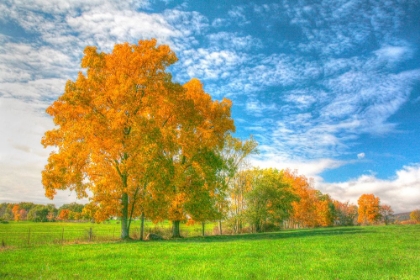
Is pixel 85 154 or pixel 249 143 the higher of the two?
pixel 249 143

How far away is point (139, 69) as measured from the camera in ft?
93.2

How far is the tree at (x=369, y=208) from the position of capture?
91312mm

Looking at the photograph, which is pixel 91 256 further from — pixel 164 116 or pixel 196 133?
pixel 196 133

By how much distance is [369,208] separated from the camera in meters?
91.1

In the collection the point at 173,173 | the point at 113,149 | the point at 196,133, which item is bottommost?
the point at 173,173

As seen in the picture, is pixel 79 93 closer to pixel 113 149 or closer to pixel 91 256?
pixel 113 149

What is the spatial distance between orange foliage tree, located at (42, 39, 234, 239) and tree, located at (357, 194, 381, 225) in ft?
263

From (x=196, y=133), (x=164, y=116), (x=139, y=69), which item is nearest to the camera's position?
(x=139, y=69)

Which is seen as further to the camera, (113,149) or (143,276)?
(113,149)

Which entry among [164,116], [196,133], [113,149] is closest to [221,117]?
[196,133]

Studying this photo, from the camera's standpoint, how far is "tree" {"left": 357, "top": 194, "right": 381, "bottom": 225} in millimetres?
91312

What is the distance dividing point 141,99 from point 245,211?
30.5 m

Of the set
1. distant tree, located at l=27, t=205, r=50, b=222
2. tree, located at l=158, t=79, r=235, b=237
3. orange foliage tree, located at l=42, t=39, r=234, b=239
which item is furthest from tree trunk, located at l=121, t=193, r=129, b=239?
distant tree, located at l=27, t=205, r=50, b=222

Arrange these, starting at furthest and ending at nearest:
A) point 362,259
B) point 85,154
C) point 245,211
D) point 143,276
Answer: point 245,211
point 85,154
point 362,259
point 143,276
